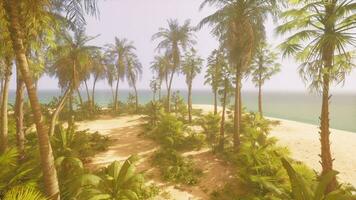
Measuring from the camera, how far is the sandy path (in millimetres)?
10049

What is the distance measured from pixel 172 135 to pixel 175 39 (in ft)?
37.5

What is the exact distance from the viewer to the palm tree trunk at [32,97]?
4.76 metres

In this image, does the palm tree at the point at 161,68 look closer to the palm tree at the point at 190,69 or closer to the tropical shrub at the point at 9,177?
the palm tree at the point at 190,69

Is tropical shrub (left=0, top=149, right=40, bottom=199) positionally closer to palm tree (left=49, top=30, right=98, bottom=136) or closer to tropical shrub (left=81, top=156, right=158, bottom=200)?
tropical shrub (left=81, top=156, right=158, bottom=200)

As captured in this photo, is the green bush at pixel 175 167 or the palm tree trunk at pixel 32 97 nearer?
the palm tree trunk at pixel 32 97

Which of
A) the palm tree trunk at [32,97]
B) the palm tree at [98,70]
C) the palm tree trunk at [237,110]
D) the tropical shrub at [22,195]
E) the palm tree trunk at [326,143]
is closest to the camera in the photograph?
the tropical shrub at [22,195]

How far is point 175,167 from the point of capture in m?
11.6

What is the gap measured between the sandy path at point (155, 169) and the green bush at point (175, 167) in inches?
15.0

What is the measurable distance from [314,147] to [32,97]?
61.7ft

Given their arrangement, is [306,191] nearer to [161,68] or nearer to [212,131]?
[212,131]

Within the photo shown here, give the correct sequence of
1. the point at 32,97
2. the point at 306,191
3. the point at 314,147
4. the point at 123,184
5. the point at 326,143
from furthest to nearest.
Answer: the point at 314,147 < the point at 123,184 < the point at 326,143 < the point at 306,191 < the point at 32,97

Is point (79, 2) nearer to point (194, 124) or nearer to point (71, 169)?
point (71, 169)

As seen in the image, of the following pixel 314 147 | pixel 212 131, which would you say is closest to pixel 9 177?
pixel 212 131

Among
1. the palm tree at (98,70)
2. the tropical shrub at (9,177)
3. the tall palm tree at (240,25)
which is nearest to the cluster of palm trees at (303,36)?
the tall palm tree at (240,25)
